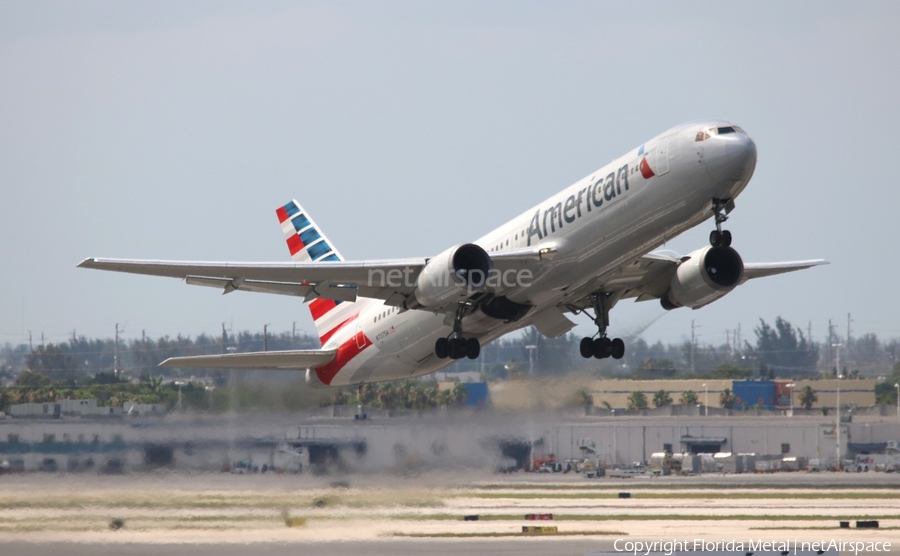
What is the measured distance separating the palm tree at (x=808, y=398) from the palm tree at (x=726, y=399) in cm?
420

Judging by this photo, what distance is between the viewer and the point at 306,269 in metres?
31.1

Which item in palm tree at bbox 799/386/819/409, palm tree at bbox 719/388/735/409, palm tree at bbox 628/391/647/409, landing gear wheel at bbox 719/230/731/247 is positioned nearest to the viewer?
landing gear wheel at bbox 719/230/731/247

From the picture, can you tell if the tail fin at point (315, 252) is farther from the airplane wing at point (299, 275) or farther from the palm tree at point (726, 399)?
the palm tree at point (726, 399)

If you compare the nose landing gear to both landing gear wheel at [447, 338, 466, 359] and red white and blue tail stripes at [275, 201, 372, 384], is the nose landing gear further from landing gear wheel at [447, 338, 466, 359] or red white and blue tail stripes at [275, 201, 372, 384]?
red white and blue tail stripes at [275, 201, 372, 384]

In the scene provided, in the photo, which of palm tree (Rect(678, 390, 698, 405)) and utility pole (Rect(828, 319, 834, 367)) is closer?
palm tree (Rect(678, 390, 698, 405))

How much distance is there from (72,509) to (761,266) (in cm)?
2098

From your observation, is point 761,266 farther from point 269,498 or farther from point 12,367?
point 12,367

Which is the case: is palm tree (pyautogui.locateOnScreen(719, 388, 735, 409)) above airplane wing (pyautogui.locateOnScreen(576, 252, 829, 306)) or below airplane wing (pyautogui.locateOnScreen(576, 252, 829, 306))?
below

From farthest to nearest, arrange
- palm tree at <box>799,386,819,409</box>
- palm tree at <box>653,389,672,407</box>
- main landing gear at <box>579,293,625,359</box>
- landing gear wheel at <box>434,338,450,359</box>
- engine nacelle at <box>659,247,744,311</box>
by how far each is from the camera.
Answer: palm tree at <box>799,386,819,409</box> < palm tree at <box>653,389,672,407</box> < main landing gear at <box>579,293,625,359</box> < landing gear wheel at <box>434,338,450,359</box> < engine nacelle at <box>659,247,744,311</box>

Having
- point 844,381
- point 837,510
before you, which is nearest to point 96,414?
point 837,510

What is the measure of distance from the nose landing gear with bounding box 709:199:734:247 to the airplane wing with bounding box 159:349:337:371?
13041mm

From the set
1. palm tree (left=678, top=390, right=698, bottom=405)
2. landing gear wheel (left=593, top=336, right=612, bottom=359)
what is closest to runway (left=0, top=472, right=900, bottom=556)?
landing gear wheel (left=593, top=336, right=612, bottom=359)

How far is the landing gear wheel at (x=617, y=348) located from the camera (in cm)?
3478

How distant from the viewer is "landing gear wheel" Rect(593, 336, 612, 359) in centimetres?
3497
